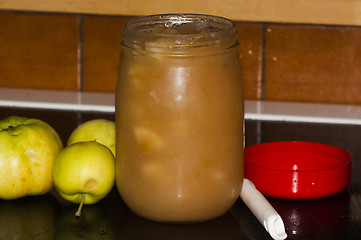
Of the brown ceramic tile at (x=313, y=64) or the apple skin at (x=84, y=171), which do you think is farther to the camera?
the brown ceramic tile at (x=313, y=64)

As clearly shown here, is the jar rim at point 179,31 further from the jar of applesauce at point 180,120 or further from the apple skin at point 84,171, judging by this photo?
the apple skin at point 84,171

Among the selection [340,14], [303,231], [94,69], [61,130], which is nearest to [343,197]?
[303,231]

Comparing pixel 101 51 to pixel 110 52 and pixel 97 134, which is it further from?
pixel 97 134

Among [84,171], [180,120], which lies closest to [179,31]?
[180,120]

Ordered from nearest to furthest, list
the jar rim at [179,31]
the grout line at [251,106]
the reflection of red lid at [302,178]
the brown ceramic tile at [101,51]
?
1. the jar rim at [179,31]
2. the reflection of red lid at [302,178]
3. the grout line at [251,106]
4. the brown ceramic tile at [101,51]

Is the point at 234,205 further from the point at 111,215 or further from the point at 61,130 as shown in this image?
the point at 61,130

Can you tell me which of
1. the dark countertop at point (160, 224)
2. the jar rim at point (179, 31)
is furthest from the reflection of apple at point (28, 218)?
the jar rim at point (179, 31)
